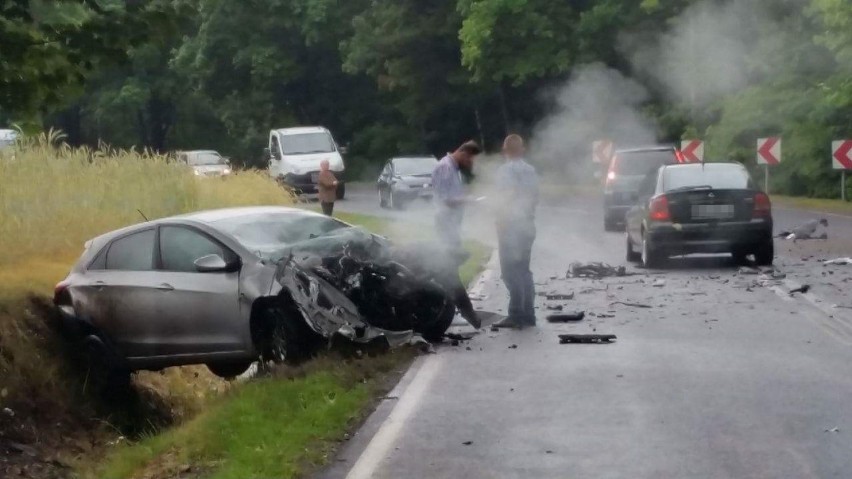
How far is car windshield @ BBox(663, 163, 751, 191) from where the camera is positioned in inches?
821

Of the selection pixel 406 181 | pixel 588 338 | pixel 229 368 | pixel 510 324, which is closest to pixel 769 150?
pixel 406 181

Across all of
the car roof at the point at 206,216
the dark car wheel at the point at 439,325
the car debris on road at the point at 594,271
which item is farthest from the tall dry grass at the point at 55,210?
the car debris on road at the point at 594,271

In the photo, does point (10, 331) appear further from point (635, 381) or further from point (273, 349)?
point (635, 381)

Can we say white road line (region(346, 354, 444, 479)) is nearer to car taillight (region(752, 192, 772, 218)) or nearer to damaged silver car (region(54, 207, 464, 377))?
damaged silver car (region(54, 207, 464, 377))

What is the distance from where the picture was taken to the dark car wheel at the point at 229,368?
14038 millimetres

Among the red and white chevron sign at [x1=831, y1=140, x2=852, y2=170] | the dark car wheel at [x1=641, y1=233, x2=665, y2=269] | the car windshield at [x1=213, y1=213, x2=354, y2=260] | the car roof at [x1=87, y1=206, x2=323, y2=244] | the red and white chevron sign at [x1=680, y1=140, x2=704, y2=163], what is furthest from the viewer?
the red and white chevron sign at [x1=680, y1=140, x2=704, y2=163]

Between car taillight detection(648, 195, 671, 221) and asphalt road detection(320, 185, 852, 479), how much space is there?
2.96m

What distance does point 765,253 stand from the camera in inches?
811

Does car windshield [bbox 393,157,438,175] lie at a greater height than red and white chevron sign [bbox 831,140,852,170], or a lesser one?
lesser

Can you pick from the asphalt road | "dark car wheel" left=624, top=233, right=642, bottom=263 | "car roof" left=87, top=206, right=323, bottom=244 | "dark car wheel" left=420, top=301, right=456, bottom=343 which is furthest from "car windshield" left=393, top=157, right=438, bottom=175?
"dark car wheel" left=420, top=301, right=456, bottom=343

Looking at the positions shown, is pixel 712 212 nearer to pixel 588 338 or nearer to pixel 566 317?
pixel 566 317

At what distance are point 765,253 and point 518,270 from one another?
265 inches

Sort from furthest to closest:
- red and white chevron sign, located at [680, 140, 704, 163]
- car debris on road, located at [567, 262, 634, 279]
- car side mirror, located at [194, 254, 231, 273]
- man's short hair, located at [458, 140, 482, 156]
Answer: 1. red and white chevron sign, located at [680, 140, 704, 163]
2. car debris on road, located at [567, 262, 634, 279]
3. man's short hair, located at [458, 140, 482, 156]
4. car side mirror, located at [194, 254, 231, 273]

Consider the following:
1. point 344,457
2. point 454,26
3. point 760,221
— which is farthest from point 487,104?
point 344,457
